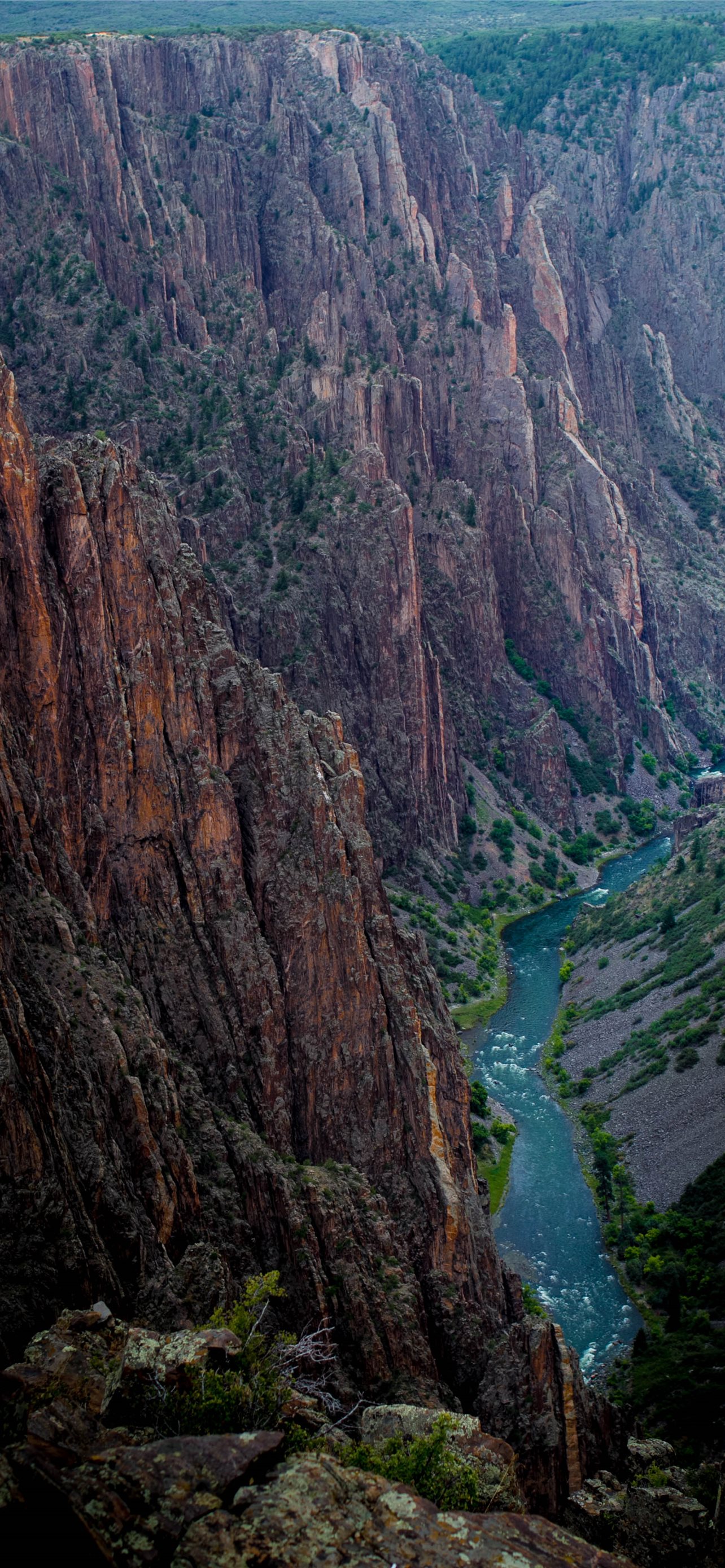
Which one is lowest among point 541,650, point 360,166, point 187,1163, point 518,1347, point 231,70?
point 518,1347

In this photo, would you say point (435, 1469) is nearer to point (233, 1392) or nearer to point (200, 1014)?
point (233, 1392)

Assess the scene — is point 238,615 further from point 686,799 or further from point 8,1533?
point 8,1533

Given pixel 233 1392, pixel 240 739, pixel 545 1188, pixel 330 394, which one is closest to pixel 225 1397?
pixel 233 1392

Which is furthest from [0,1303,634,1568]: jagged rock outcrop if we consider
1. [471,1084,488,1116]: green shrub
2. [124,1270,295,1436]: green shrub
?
[471,1084,488,1116]: green shrub

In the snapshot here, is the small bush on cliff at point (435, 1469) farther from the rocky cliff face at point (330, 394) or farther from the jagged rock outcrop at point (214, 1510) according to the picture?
the rocky cliff face at point (330, 394)

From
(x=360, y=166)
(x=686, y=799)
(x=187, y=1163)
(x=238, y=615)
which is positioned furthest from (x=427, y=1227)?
(x=360, y=166)
